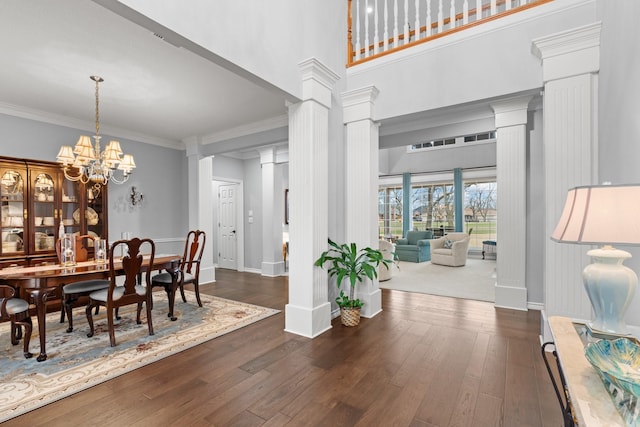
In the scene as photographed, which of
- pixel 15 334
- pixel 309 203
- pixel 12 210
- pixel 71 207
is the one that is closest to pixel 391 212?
pixel 309 203

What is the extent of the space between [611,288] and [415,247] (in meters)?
7.47

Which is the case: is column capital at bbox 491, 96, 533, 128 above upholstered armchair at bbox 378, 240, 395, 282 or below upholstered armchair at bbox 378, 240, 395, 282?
above

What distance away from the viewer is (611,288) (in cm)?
132

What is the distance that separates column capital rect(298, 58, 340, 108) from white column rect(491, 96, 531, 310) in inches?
87.5

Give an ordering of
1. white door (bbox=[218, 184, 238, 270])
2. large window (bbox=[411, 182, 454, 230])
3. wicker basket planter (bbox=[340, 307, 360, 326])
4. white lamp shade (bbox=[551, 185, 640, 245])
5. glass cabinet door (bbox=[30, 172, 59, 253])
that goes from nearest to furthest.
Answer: white lamp shade (bbox=[551, 185, 640, 245]), wicker basket planter (bbox=[340, 307, 360, 326]), glass cabinet door (bbox=[30, 172, 59, 253]), white door (bbox=[218, 184, 238, 270]), large window (bbox=[411, 182, 454, 230])

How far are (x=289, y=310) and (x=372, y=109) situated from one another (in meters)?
2.51

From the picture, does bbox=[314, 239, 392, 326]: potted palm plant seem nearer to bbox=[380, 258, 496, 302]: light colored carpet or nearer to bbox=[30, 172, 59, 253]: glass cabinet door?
bbox=[380, 258, 496, 302]: light colored carpet

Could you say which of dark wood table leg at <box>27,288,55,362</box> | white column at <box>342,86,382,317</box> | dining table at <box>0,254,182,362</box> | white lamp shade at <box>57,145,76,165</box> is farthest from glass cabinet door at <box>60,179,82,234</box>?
white column at <box>342,86,382,317</box>

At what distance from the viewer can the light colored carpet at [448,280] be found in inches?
194

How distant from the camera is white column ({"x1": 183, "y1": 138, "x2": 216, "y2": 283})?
586cm

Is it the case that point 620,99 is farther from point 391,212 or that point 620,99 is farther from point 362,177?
point 391,212

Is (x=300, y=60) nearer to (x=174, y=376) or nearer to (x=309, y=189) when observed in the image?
(x=309, y=189)

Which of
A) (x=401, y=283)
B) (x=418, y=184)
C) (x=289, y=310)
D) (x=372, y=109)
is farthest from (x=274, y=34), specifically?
(x=418, y=184)

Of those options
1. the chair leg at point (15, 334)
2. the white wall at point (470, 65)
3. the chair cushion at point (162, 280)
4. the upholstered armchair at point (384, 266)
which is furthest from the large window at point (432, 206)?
the chair leg at point (15, 334)
